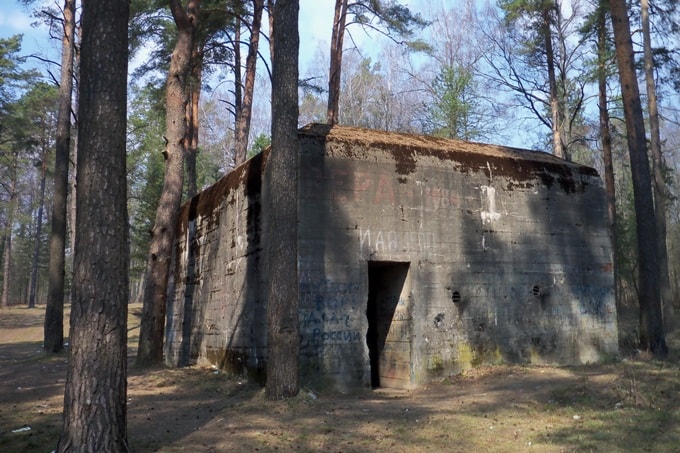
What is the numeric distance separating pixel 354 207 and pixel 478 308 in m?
3.15

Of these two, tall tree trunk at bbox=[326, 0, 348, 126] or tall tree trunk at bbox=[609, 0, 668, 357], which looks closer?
tall tree trunk at bbox=[609, 0, 668, 357]

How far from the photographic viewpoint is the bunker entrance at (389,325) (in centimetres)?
1042

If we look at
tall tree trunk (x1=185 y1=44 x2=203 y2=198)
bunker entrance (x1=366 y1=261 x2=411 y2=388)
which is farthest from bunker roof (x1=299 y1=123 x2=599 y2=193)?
tall tree trunk (x1=185 y1=44 x2=203 y2=198)

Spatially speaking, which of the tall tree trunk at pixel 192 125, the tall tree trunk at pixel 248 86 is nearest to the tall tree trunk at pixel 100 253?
the tall tree trunk at pixel 192 125

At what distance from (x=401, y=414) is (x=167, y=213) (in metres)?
6.92

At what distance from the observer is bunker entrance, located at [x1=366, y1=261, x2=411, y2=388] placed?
10.4 meters

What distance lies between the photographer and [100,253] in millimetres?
5195

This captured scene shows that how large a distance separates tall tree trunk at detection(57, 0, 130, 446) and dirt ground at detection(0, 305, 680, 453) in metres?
0.90

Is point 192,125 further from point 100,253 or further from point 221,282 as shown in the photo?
point 100,253

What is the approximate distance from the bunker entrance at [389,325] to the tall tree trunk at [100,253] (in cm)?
562

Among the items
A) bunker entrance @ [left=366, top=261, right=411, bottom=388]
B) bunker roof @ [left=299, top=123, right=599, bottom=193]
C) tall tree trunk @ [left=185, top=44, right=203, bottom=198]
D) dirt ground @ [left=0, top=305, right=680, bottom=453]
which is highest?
tall tree trunk @ [left=185, top=44, right=203, bottom=198]

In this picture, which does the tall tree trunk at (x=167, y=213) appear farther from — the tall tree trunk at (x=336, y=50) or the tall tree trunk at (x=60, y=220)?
the tall tree trunk at (x=336, y=50)

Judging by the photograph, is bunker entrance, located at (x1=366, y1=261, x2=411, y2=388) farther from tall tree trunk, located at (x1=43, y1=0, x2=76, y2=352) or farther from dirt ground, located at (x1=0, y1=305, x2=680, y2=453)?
tall tree trunk, located at (x1=43, y1=0, x2=76, y2=352)

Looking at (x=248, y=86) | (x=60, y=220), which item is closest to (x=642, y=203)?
(x=248, y=86)
